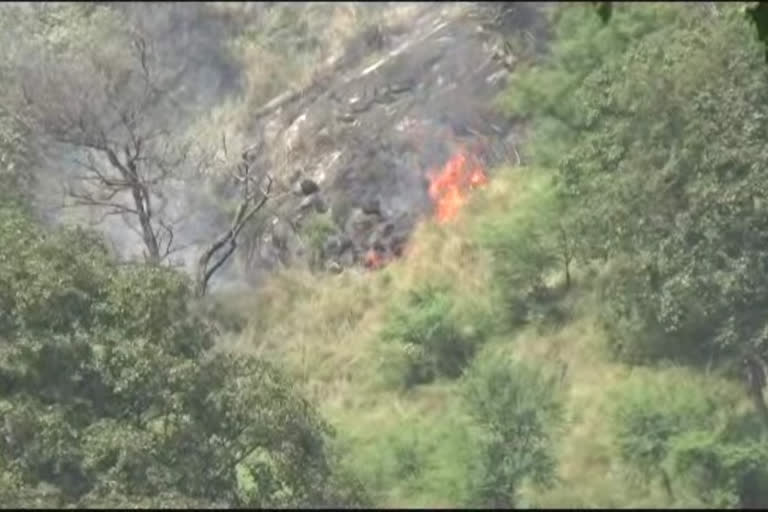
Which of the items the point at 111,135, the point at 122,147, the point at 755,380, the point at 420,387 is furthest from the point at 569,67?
the point at 755,380

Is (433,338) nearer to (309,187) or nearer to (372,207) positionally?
(372,207)

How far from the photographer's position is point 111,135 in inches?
953

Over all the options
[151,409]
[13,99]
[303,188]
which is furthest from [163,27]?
[151,409]

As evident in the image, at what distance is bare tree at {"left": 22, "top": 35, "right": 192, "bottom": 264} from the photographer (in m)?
23.3

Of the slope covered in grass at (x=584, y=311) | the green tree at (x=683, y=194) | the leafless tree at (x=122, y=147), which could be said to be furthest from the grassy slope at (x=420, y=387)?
the leafless tree at (x=122, y=147)

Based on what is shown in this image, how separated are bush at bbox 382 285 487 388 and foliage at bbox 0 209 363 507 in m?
6.54

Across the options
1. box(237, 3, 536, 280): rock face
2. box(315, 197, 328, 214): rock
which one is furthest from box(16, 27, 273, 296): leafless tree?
box(237, 3, 536, 280): rock face

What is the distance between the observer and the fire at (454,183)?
2569 centimetres

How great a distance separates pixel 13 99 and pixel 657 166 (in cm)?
957

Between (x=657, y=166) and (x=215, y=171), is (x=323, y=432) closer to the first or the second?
(x=657, y=166)

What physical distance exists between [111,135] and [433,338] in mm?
6602

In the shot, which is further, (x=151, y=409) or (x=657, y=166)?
(x=657, y=166)

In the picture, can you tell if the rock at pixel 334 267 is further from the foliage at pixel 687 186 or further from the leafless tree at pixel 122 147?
the foliage at pixel 687 186

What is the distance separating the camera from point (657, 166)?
19422 mm
